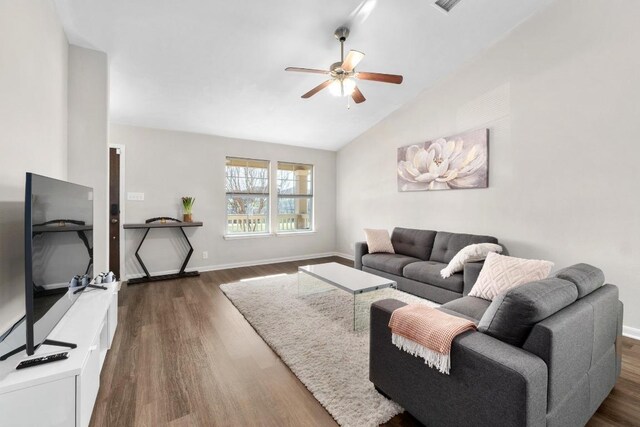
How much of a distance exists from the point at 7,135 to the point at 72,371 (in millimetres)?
1282

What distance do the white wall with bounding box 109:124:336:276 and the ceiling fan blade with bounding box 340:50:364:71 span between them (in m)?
3.15

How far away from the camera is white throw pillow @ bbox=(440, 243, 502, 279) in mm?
3004

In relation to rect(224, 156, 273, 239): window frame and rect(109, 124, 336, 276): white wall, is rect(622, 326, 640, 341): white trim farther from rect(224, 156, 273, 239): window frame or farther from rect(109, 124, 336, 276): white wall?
rect(224, 156, 273, 239): window frame

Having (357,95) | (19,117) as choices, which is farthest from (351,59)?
(19,117)

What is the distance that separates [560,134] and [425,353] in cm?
299

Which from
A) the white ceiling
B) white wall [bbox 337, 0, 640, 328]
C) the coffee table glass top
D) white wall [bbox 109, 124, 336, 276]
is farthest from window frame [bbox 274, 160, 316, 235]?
white wall [bbox 337, 0, 640, 328]

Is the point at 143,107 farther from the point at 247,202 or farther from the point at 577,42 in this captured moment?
the point at 577,42

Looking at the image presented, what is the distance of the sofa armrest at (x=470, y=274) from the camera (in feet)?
9.16

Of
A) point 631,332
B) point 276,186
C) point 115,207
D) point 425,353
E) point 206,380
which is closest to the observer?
point 425,353

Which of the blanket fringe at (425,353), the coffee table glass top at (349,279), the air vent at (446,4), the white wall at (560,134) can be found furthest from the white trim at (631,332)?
the air vent at (446,4)

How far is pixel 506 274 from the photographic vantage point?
2.26 m

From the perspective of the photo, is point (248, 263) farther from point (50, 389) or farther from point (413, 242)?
point (50, 389)

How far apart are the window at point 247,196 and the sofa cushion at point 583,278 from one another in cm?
476

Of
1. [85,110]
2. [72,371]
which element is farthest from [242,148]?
[72,371]
